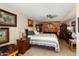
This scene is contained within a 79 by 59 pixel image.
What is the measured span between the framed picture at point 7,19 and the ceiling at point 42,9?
0.19 m

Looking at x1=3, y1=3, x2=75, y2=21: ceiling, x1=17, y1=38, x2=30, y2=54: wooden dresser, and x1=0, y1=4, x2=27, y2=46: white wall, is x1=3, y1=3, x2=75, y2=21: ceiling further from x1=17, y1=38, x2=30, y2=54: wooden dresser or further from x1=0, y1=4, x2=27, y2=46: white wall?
x1=17, y1=38, x2=30, y2=54: wooden dresser

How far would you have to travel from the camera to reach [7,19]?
2.11 m

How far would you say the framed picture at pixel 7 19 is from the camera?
1.99 metres

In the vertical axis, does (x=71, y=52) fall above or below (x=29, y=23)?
below

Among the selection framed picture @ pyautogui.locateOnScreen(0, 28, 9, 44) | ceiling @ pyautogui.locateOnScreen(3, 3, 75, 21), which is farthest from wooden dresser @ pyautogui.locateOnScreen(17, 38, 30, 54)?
ceiling @ pyautogui.locateOnScreen(3, 3, 75, 21)

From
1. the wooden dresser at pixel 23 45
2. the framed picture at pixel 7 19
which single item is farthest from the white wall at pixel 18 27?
the wooden dresser at pixel 23 45

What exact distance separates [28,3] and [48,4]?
42cm

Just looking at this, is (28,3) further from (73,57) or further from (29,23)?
(73,57)

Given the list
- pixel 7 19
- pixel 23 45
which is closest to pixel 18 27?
pixel 7 19

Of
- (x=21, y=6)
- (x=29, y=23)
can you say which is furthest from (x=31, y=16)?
(x=21, y=6)

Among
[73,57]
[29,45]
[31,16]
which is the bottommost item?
[73,57]

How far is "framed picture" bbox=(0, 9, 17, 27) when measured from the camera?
6.52ft

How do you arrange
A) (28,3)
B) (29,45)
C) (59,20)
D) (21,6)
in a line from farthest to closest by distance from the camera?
(29,45) < (59,20) < (21,6) < (28,3)

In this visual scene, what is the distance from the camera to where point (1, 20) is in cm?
196
